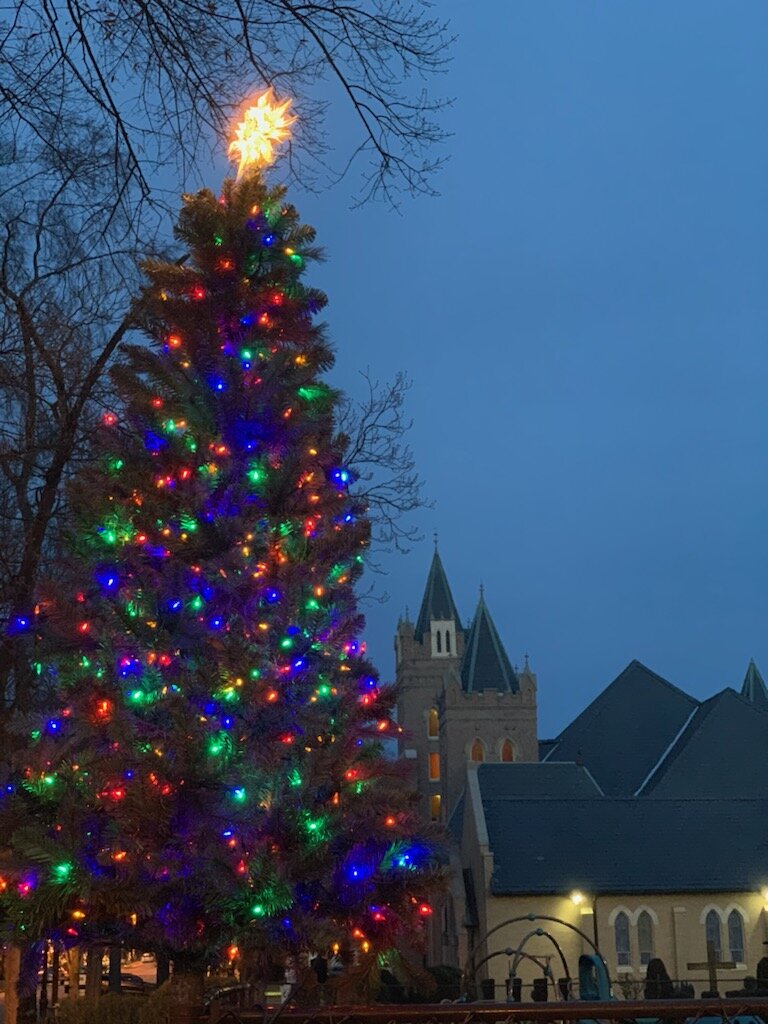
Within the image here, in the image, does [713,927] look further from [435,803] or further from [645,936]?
[435,803]

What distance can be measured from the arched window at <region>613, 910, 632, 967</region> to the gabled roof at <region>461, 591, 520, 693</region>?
80.8 feet

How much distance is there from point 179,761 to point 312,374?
323 cm

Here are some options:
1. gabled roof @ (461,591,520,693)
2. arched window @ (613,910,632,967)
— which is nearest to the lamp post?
arched window @ (613,910,632,967)

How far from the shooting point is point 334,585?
26.5 ft

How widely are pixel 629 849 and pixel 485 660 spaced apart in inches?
953

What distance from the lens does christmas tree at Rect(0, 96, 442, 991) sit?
6648 mm

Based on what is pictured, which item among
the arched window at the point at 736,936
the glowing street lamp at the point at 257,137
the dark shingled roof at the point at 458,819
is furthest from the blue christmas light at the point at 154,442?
the dark shingled roof at the point at 458,819

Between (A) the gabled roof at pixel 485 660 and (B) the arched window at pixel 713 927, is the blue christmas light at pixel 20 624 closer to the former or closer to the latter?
(B) the arched window at pixel 713 927

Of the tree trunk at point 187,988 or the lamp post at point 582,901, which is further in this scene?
the lamp post at point 582,901

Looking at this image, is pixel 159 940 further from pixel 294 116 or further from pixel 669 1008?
pixel 294 116

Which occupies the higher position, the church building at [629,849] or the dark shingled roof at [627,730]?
the dark shingled roof at [627,730]

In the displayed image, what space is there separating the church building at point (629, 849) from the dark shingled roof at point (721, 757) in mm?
61

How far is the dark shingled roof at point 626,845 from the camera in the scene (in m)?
38.1

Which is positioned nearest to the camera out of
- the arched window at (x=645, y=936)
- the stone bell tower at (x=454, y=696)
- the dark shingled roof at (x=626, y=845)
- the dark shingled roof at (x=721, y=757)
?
the arched window at (x=645, y=936)
